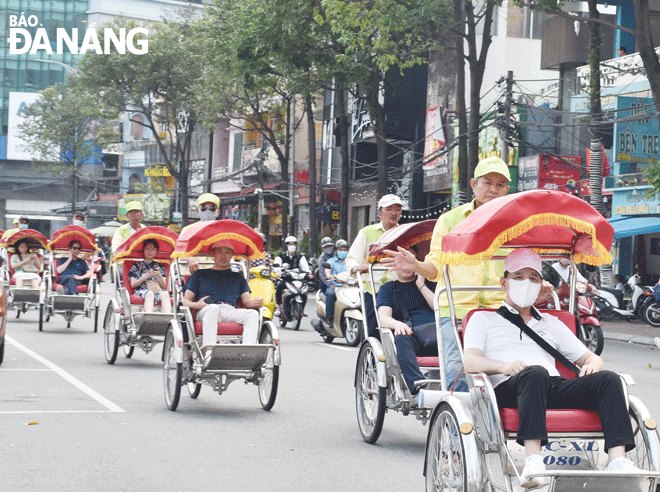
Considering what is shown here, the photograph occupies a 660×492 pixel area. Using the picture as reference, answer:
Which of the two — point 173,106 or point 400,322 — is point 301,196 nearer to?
point 173,106

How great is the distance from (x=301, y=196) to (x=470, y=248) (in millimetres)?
47008

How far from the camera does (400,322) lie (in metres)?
7.89

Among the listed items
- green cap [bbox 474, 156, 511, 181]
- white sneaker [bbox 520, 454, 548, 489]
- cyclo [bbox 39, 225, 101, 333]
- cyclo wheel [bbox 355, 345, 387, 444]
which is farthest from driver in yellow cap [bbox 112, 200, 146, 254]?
white sneaker [bbox 520, 454, 548, 489]

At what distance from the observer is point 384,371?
306 inches

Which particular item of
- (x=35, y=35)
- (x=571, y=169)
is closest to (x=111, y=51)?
(x=571, y=169)

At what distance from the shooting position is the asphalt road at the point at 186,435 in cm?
662

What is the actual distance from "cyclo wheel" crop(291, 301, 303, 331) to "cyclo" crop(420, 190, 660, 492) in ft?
48.2

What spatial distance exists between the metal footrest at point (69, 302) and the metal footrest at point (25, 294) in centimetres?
249

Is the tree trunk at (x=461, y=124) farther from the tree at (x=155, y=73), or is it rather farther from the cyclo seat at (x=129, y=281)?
the tree at (x=155, y=73)

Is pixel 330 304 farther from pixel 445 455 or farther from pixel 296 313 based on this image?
pixel 445 455

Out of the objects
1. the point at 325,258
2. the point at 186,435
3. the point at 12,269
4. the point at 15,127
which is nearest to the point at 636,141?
the point at 325,258

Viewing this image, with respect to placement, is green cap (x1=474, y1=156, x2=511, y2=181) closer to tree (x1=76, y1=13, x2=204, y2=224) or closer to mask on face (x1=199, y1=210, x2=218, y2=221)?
mask on face (x1=199, y1=210, x2=218, y2=221)

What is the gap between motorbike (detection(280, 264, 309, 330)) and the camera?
20.7 meters

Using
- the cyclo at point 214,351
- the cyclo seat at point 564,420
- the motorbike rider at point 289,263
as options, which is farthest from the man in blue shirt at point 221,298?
the motorbike rider at point 289,263
